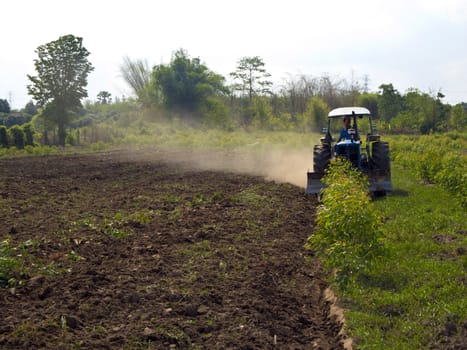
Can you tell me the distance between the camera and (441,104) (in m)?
54.5

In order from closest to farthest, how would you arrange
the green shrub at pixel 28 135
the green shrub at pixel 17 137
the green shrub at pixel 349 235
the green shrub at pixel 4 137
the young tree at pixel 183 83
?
the green shrub at pixel 349 235 < the green shrub at pixel 4 137 < the green shrub at pixel 17 137 < the green shrub at pixel 28 135 < the young tree at pixel 183 83

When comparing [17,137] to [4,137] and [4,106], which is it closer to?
[4,137]

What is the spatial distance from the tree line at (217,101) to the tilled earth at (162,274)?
28.5m

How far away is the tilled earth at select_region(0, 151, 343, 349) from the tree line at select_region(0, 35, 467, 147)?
2853cm

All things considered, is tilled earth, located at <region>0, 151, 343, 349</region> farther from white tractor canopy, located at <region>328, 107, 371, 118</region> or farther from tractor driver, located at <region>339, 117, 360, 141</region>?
white tractor canopy, located at <region>328, 107, 371, 118</region>

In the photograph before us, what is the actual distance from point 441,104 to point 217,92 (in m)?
25.3

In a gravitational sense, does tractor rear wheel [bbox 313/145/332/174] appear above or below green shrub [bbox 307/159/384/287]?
above

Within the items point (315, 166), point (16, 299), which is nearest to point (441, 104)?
point (315, 166)

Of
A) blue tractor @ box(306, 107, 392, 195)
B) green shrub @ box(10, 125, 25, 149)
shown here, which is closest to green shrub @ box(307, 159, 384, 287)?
blue tractor @ box(306, 107, 392, 195)

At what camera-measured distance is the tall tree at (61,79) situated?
41.1 meters

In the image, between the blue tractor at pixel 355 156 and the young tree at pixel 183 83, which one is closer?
the blue tractor at pixel 355 156

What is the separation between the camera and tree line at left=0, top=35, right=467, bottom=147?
41656mm

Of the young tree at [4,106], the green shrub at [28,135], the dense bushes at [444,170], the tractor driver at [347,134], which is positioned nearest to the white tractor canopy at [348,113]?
the tractor driver at [347,134]

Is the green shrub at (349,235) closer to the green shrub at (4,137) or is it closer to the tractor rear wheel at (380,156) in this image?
the tractor rear wheel at (380,156)
